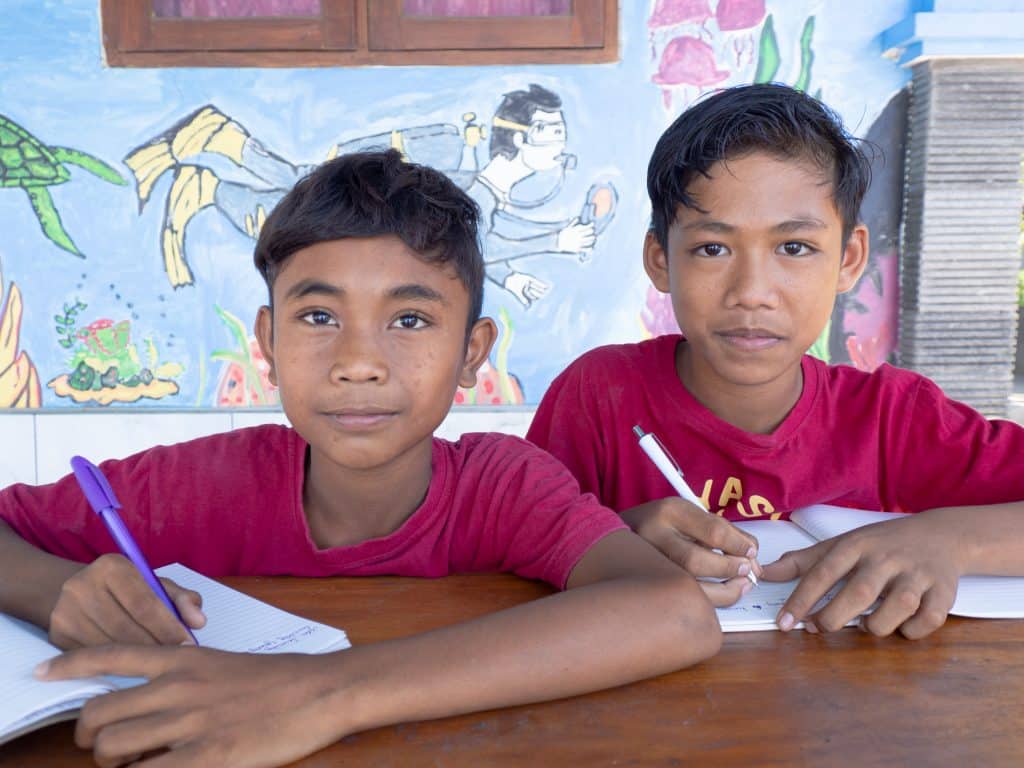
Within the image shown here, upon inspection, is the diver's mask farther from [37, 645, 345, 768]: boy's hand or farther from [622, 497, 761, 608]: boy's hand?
[37, 645, 345, 768]: boy's hand

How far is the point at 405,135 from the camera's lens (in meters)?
3.26

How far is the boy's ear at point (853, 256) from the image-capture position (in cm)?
150

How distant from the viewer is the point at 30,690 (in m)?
0.62

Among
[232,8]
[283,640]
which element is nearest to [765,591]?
[283,640]

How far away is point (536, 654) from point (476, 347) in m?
0.64

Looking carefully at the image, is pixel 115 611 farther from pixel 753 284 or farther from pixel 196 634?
pixel 753 284

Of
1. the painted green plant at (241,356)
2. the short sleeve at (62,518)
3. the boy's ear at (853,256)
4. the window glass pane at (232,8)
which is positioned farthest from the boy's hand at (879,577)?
the window glass pane at (232,8)

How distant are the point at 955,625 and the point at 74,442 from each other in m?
3.27

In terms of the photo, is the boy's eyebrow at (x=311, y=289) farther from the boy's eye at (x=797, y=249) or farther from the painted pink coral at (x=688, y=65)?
the painted pink coral at (x=688, y=65)

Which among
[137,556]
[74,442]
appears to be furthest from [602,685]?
[74,442]

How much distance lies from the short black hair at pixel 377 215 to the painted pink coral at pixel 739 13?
7.61 ft

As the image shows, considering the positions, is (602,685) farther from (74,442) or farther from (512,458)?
(74,442)

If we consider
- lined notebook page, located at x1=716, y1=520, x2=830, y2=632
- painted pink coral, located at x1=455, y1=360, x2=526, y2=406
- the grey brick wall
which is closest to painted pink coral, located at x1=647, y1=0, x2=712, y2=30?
the grey brick wall

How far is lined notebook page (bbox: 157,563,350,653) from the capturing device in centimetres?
76
